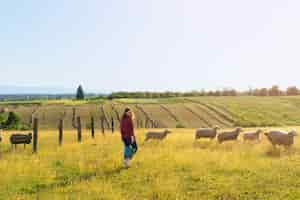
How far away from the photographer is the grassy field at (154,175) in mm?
11773

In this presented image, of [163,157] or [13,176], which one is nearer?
[13,176]

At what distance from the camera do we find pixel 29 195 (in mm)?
11984

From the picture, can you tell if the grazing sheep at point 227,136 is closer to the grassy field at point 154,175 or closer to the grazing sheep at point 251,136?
the grazing sheep at point 251,136

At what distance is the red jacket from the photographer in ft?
53.8

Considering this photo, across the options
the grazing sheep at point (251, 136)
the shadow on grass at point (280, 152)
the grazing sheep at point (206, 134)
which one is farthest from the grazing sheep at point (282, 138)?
the grazing sheep at point (206, 134)

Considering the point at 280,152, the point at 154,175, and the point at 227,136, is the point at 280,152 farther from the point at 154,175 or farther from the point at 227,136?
the point at 154,175

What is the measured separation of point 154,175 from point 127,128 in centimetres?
280

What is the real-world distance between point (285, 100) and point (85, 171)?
97.2 m

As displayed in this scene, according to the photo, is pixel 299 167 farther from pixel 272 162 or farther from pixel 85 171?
pixel 85 171

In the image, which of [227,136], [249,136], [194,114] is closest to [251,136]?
[249,136]

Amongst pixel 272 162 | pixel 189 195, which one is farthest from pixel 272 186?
pixel 272 162

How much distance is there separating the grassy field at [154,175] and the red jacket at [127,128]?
1366 mm

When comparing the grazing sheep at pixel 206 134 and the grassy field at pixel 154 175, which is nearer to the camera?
the grassy field at pixel 154 175

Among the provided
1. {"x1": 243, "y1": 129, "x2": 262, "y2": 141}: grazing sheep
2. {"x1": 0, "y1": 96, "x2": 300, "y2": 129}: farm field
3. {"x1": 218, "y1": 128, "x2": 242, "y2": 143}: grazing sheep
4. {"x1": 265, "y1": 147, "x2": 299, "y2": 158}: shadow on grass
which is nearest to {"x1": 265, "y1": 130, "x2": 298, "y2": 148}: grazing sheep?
→ {"x1": 265, "y1": 147, "x2": 299, "y2": 158}: shadow on grass
